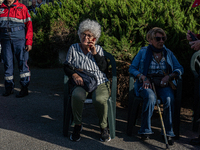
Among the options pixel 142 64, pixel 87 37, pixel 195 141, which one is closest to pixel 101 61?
pixel 87 37

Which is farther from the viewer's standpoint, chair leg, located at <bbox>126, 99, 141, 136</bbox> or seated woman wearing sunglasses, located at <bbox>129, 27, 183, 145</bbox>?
chair leg, located at <bbox>126, 99, 141, 136</bbox>

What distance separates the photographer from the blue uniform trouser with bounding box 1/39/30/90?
5.36 metres

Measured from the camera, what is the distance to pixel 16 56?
17.9 ft

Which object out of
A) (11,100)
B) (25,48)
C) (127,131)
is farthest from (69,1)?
(127,131)

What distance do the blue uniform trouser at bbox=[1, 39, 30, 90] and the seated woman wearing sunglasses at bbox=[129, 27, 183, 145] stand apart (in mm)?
2610

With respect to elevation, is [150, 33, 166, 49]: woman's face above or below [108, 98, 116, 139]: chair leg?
above

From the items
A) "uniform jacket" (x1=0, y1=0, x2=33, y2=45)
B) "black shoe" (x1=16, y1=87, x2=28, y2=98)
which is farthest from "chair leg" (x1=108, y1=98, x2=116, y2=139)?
"uniform jacket" (x1=0, y1=0, x2=33, y2=45)

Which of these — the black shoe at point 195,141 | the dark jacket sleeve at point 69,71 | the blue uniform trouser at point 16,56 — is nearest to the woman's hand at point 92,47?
the dark jacket sleeve at point 69,71

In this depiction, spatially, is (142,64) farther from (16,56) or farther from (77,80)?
(16,56)

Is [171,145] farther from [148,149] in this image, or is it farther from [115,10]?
[115,10]

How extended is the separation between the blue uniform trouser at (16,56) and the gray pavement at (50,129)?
35 cm

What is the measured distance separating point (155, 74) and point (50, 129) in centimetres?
169

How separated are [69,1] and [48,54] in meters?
1.80

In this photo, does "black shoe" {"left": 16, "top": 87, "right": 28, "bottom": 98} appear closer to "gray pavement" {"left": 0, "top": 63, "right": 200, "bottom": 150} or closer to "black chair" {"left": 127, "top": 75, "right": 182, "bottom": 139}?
"gray pavement" {"left": 0, "top": 63, "right": 200, "bottom": 150}
